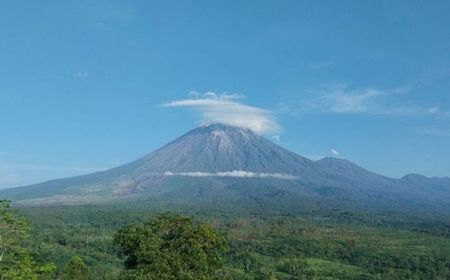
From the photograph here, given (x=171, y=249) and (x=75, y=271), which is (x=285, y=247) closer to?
(x=75, y=271)

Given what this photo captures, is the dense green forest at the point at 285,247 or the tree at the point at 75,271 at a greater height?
the tree at the point at 75,271

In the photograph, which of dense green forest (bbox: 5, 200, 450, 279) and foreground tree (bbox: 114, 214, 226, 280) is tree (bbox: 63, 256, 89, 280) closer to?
dense green forest (bbox: 5, 200, 450, 279)

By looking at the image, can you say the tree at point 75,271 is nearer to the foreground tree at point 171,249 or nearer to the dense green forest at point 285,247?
the dense green forest at point 285,247

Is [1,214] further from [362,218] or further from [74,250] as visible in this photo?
[362,218]

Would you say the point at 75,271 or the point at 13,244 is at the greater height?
the point at 13,244

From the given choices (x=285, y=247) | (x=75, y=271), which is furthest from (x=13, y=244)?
(x=285, y=247)

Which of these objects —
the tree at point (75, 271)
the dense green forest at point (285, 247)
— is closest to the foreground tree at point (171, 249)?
the tree at point (75, 271)
